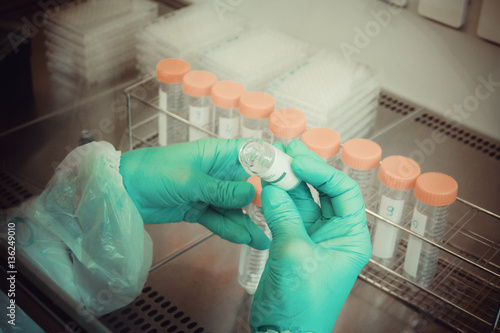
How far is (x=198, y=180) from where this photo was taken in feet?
4.27

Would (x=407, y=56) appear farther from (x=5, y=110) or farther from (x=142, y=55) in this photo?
(x=5, y=110)

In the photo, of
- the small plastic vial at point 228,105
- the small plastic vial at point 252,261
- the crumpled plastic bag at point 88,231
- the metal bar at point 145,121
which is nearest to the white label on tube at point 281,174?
the small plastic vial at point 252,261

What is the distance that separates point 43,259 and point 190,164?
0.39 metres

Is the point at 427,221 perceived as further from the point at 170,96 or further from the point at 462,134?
the point at 170,96

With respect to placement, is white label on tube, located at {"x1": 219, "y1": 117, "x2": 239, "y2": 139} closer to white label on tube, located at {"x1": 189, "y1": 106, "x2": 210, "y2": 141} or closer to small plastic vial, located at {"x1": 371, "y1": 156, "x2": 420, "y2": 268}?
white label on tube, located at {"x1": 189, "y1": 106, "x2": 210, "y2": 141}

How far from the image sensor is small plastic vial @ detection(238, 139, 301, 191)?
1.10 m

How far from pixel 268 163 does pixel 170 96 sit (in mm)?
728

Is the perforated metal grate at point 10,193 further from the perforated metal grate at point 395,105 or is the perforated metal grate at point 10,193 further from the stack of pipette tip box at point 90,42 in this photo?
the perforated metal grate at point 395,105

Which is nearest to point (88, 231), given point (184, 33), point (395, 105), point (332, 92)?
point (332, 92)

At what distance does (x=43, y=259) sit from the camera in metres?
1.29

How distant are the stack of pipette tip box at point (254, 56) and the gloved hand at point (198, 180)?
464mm

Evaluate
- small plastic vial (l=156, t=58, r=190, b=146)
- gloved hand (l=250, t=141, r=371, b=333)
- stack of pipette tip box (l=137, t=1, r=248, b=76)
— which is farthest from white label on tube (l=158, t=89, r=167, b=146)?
gloved hand (l=250, t=141, r=371, b=333)

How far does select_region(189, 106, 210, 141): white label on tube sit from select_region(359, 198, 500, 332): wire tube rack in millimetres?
529

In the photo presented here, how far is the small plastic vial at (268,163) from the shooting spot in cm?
110
